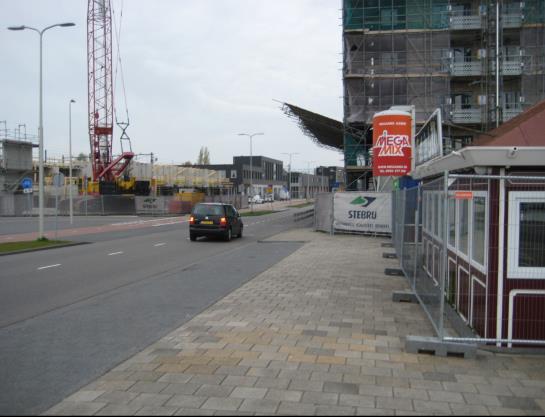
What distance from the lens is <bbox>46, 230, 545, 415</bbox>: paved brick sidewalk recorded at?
4426 millimetres

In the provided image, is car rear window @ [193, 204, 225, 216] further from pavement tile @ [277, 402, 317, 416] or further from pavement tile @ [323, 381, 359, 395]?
pavement tile @ [277, 402, 317, 416]

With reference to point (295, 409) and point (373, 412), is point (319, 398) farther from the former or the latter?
point (373, 412)

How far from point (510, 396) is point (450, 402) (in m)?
0.58

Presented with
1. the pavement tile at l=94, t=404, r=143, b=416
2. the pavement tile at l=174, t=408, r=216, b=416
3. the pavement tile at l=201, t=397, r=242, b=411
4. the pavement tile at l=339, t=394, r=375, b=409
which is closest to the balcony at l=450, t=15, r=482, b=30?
the pavement tile at l=339, t=394, r=375, b=409

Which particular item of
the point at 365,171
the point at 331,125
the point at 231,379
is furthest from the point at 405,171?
the point at 331,125

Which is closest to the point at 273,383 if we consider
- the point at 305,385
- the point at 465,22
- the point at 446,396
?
the point at 305,385

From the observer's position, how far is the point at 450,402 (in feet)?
14.9

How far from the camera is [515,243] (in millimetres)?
6043

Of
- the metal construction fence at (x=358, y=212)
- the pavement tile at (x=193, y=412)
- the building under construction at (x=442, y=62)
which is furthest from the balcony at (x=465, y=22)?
the pavement tile at (x=193, y=412)

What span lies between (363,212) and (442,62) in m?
16.0

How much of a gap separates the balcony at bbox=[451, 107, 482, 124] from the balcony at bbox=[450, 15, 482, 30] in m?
5.25

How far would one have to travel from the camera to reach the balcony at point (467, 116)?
35.6 metres

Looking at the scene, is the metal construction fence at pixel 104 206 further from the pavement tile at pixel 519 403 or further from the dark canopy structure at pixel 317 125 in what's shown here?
the pavement tile at pixel 519 403

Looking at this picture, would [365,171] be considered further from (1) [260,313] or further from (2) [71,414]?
(2) [71,414]
